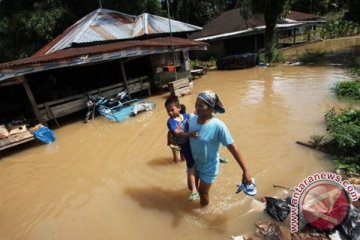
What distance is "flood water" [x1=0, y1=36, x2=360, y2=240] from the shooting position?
458cm

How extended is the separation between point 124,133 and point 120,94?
3.33 meters

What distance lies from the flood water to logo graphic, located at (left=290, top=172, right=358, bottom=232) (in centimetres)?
70

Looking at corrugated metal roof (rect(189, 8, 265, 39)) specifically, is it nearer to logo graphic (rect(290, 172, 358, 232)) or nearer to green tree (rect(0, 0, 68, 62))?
green tree (rect(0, 0, 68, 62))

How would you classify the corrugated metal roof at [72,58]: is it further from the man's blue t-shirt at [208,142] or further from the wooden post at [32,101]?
the man's blue t-shirt at [208,142]

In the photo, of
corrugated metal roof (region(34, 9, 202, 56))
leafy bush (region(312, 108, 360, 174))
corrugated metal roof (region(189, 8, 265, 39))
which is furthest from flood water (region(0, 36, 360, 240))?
corrugated metal roof (region(189, 8, 265, 39))

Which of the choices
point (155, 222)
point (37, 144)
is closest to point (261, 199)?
point (155, 222)

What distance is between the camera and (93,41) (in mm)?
15531

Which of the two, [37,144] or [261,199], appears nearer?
[261,199]

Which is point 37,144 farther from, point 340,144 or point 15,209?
point 340,144

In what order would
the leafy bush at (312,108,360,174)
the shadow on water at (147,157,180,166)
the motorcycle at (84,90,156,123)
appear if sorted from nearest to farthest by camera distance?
the leafy bush at (312,108,360,174) → the shadow on water at (147,157,180,166) → the motorcycle at (84,90,156,123)

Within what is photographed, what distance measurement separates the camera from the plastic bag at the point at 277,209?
3977 millimetres

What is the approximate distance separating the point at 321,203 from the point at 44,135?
8528mm

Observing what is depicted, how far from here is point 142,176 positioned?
6234 millimetres

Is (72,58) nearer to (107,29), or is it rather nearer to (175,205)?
(175,205)
